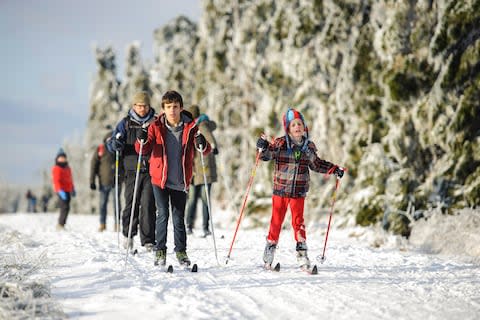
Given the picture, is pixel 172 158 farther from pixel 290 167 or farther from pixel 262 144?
pixel 290 167

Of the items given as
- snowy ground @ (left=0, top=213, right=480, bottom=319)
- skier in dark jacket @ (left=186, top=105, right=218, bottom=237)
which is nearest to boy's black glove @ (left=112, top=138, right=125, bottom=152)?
snowy ground @ (left=0, top=213, right=480, bottom=319)

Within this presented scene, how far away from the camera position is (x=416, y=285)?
15.4 feet

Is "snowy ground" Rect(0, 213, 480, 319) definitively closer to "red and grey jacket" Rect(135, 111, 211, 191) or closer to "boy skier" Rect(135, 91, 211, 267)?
"boy skier" Rect(135, 91, 211, 267)

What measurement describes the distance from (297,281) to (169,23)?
115 feet

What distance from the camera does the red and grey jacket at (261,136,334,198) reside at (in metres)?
5.27

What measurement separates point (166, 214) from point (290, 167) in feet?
5.10

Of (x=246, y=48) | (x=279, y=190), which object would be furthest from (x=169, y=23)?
(x=279, y=190)

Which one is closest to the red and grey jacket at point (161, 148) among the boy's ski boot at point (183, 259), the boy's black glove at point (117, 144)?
the boy's black glove at point (117, 144)

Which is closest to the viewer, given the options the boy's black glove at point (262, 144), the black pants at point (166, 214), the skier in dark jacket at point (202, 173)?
the boy's black glove at point (262, 144)

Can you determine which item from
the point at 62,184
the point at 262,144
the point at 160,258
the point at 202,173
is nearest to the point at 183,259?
the point at 160,258

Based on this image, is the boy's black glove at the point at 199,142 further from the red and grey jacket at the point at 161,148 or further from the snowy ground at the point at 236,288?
the snowy ground at the point at 236,288

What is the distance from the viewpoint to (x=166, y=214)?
210 inches

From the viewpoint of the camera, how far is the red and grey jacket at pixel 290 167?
5266 millimetres

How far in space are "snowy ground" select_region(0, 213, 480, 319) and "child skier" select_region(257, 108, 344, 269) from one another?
1.15 ft
